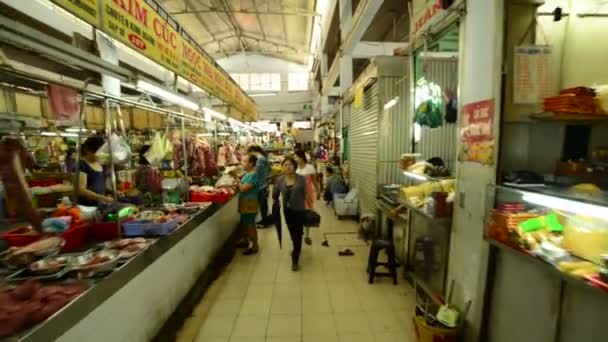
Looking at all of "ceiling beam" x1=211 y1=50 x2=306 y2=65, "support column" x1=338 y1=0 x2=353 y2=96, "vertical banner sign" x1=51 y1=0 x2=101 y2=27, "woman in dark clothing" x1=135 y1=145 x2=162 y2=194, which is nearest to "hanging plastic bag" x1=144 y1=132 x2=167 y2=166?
"woman in dark clothing" x1=135 y1=145 x2=162 y2=194

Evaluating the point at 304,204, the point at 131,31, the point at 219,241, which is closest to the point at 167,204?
the point at 219,241

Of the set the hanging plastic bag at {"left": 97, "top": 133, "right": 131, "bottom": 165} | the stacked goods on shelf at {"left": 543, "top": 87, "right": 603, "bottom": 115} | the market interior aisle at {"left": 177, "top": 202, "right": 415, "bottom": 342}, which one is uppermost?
the stacked goods on shelf at {"left": 543, "top": 87, "right": 603, "bottom": 115}

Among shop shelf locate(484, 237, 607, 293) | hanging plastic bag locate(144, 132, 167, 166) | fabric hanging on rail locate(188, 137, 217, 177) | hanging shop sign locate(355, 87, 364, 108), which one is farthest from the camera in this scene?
hanging shop sign locate(355, 87, 364, 108)

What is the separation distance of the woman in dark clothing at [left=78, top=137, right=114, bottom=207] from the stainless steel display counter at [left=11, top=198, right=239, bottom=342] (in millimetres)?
910

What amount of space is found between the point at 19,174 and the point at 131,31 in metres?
1.53

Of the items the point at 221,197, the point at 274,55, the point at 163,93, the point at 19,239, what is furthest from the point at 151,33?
the point at 274,55

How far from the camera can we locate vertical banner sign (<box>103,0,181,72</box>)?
8.06ft

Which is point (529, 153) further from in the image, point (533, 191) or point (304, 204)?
point (304, 204)

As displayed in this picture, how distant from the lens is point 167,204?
4270 millimetres

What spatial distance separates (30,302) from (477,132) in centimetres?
318

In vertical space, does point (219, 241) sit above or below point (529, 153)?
below

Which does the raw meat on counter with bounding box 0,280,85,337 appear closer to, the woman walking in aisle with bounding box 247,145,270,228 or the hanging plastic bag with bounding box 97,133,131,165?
the hanging plastic bag with bounding box 97,133,131,165

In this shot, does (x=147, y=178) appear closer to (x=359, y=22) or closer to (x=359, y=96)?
(x=359, y=96)

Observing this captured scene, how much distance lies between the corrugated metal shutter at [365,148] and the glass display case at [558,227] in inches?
130
